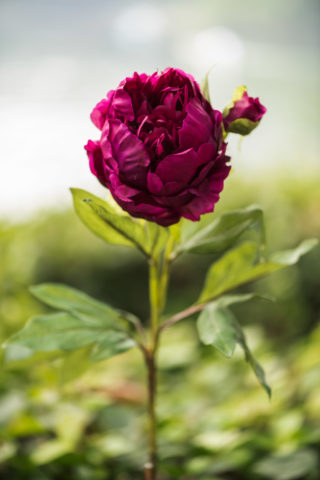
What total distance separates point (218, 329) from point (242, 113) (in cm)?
23

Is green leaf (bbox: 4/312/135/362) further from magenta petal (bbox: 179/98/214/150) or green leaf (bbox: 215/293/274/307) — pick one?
magenta petal (bbox: 179/98/214/150)

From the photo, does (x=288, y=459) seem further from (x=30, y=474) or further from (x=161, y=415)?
(x=30, y=474)

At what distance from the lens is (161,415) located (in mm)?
1011

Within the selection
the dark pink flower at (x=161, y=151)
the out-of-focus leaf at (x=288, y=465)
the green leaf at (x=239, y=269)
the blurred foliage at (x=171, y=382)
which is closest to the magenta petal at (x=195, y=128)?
the dark pink flower at (x=161, y=151)

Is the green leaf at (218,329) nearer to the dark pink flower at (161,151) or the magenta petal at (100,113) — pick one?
the dark pink flower at (161,151)

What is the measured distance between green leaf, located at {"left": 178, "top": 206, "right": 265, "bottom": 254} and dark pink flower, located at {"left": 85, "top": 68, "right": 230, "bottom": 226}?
0.11 m

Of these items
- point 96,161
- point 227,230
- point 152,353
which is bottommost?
point 152,353

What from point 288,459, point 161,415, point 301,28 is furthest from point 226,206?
point 301,28

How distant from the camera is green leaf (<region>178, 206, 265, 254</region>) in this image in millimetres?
601

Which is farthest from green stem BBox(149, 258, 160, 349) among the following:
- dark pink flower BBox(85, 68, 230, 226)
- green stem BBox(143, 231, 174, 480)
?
dark pink flower BBox(85, 68, 230, 226)

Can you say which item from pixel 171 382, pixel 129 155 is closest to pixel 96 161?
pixel 129 155

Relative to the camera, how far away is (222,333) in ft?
1.82

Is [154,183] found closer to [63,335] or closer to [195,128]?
[195,128]

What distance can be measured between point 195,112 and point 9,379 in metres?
0.84
